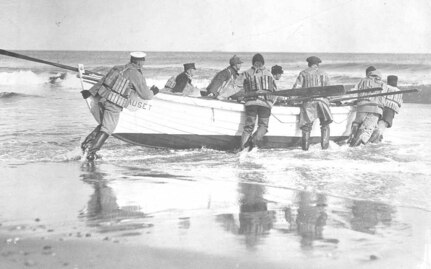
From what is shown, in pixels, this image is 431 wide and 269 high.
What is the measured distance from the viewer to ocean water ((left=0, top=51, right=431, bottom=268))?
438 cm

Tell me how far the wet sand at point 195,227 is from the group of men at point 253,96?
173 cm

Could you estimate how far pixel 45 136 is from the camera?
1150 centimetres

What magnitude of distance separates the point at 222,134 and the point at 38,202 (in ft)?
14.8

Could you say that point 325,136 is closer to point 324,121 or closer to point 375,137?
point 324,121

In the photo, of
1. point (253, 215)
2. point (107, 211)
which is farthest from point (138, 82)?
point (253, 215)

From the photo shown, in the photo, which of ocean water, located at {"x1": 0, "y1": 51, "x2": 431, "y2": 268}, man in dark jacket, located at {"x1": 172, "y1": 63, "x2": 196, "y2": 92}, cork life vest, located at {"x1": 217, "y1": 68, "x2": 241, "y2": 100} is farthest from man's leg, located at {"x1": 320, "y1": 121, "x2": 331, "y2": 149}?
man in dark jacket, located at {"x1": 172, "y1": 63, "x2": 196, "y2": 92}

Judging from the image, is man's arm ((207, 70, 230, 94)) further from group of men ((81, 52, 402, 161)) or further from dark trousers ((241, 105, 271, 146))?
dark trousers ((241, 105, 271, 146))

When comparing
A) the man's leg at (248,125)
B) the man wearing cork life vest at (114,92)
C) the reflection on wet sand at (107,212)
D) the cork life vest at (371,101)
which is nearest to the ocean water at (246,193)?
the reflection on wet sand at (107,212)

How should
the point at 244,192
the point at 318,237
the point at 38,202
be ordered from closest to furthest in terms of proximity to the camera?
1. the point at 318,237
2. the point at 38,202
3. the point at 244,192

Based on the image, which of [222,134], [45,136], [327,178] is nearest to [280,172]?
[327,178]

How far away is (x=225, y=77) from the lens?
951 centimetres

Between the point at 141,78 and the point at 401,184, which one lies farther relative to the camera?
the point at 141,78

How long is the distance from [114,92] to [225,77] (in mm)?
2082

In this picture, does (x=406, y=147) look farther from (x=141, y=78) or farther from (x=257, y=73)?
(x=141, y=78)
